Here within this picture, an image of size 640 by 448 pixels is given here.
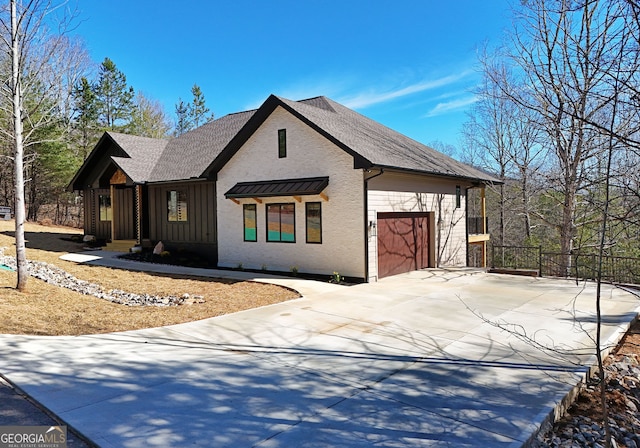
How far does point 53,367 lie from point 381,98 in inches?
992

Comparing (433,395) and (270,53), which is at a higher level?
(270,53)

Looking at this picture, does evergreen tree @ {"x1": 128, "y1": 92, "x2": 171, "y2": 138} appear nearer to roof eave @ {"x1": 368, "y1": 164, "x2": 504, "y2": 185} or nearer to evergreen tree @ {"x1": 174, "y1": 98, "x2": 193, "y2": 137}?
evergreen tree @ {"x1": 174, "y1": 98, "x2": 193, "y2": 137}

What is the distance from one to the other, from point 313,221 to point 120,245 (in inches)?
451

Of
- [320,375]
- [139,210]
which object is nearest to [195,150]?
[139,210]

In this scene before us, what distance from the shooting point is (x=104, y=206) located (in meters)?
21.6

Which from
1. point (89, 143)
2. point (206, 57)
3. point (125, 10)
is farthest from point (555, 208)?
point (89, 143)

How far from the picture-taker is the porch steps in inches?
775

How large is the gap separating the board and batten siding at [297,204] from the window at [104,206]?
28.8 ft

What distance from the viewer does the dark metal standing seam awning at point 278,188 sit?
42.0 ft

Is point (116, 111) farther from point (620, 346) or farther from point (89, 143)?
point (620, 346)

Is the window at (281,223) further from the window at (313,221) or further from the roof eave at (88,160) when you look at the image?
the roof eave at (88,160)

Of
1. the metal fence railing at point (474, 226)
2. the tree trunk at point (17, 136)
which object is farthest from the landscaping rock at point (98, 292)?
the metal fence railing at point (474, 226)

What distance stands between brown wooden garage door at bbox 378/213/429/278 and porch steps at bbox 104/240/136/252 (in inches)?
493

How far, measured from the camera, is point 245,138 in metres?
14.9
